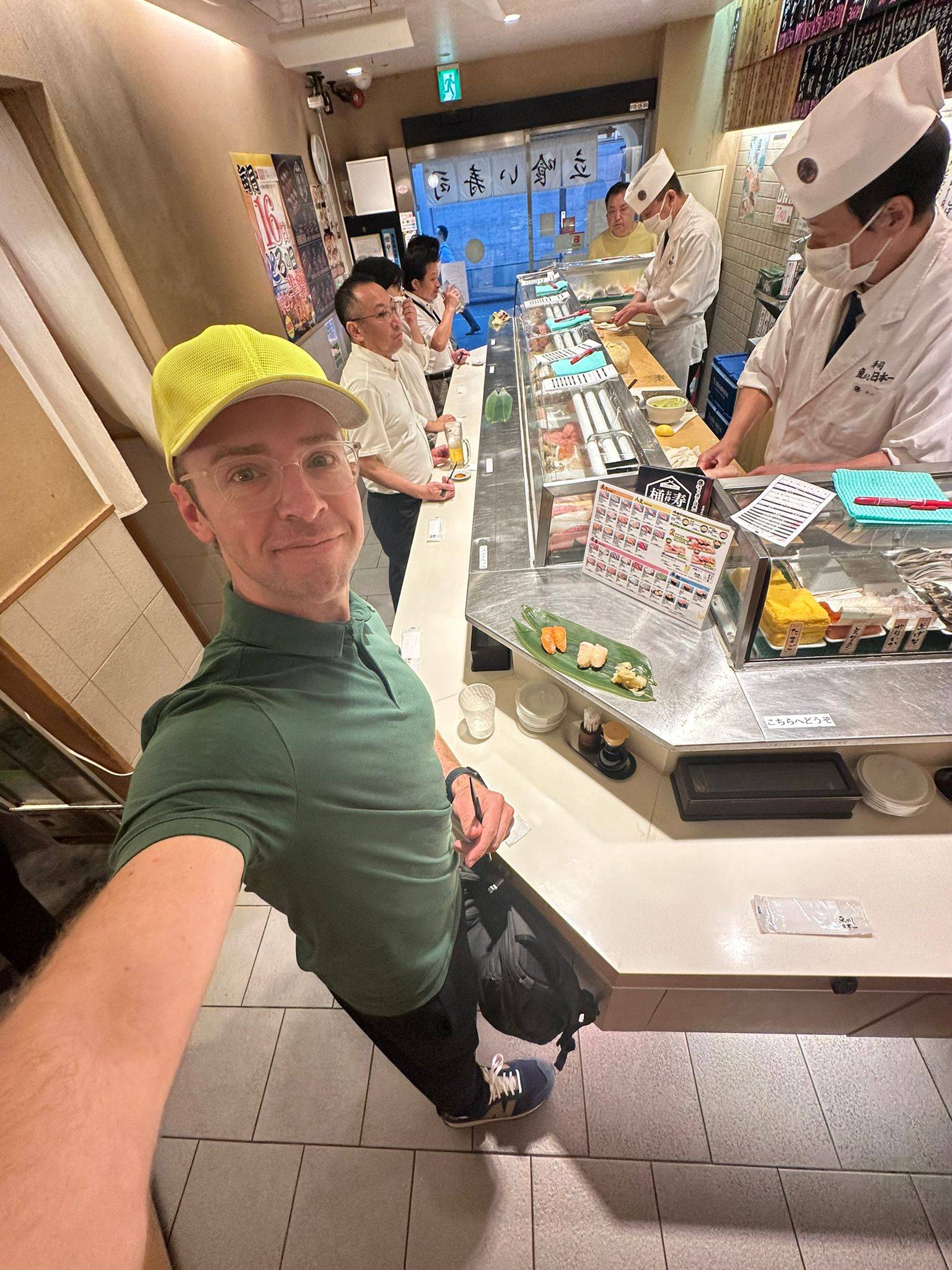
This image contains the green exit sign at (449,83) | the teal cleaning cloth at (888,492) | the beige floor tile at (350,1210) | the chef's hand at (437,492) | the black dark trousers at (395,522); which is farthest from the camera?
the green exit sign at (449,83)

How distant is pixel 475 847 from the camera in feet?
4.50

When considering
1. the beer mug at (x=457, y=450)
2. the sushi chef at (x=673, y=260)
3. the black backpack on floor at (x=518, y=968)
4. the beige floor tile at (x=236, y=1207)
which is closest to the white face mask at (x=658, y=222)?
the sushi chef at (x=673, y=260)

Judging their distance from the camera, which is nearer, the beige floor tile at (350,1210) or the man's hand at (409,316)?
the beige floor tile at (350,1210)

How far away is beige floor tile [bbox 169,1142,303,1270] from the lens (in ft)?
5.21

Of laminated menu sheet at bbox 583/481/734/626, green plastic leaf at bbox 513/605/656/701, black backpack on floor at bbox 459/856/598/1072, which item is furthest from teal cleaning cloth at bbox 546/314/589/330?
black backpack on floor at bbox 459/856/598/1072

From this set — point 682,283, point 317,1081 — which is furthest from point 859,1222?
point 682,283

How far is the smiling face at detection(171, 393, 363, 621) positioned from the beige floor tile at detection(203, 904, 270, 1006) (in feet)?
5.53

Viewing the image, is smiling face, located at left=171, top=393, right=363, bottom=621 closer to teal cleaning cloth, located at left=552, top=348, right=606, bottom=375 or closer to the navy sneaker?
the navy sneaker

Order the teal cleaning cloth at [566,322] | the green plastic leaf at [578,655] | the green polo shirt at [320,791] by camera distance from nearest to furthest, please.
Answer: the green polo shirt at [320,791] → the green plastic leaf at [578,655] → the teal cleaning cloth at [566,322]

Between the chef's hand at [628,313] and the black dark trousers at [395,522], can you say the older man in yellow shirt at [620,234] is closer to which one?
the chef's hand at [628,313]

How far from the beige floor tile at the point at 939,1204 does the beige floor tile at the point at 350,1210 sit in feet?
5.07

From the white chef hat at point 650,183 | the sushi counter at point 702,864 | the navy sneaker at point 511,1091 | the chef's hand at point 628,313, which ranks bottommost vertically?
the navy sneaker at point 511,1091

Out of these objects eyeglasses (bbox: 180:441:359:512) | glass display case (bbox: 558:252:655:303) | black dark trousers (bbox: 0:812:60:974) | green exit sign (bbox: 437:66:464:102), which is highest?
green exit sign (bbox: 437:66:464:102)

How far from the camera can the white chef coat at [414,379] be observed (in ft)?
10.2
